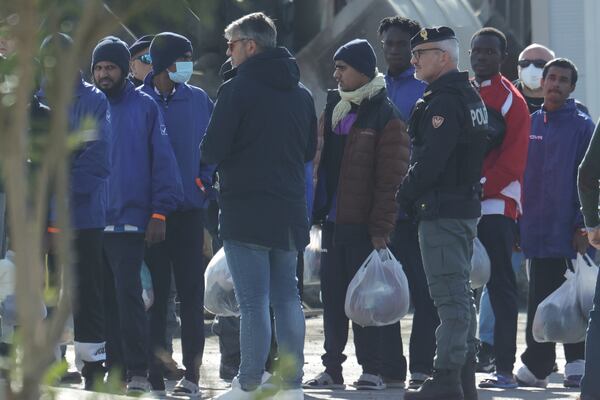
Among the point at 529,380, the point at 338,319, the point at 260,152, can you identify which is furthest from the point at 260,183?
the point at 529,380

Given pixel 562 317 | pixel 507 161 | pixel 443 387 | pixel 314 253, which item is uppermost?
pixel 507 161

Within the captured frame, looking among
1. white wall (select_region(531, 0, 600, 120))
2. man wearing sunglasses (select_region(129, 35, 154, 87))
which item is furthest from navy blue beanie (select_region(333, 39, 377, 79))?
white wall (select_region(531, 0, 600, 120))

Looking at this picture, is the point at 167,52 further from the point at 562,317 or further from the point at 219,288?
the point at 562,317

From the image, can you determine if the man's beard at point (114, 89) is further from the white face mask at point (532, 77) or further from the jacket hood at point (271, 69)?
the white face mask at point (532, 77)

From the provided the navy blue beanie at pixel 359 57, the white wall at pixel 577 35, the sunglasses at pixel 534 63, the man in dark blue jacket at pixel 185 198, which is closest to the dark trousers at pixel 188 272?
the man in dark blue jacket at pixel 185 198

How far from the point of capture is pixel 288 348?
632 cm

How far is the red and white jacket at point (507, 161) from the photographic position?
7445 mm

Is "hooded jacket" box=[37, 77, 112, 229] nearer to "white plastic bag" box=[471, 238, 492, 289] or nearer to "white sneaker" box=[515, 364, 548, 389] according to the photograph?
"white plastic bag" box=[471, 238, 492, 289]

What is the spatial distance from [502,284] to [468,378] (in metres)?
1.25

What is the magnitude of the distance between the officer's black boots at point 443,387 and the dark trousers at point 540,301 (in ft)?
4.74

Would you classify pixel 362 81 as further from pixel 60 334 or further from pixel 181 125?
pixel 60 334

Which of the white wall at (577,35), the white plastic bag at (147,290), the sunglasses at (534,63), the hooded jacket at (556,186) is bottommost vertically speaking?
the white plastic bag at (147,290)

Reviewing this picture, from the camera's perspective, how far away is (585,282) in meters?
7.42

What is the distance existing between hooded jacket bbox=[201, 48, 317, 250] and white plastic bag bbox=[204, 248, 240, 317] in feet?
3.35
